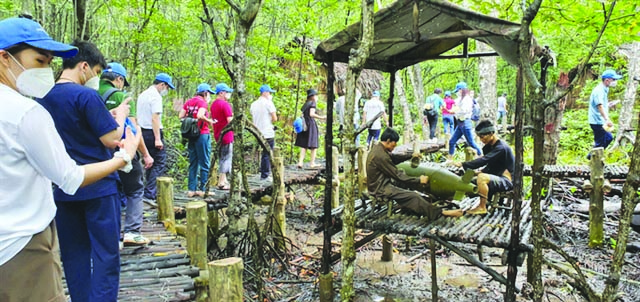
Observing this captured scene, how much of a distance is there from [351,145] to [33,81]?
2.95m

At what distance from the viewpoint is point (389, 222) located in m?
5.84

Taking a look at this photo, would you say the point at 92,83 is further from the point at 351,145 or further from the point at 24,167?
the point at 351,145

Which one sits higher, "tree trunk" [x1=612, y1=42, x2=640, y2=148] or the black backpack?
"tree trunk" [x1=612, y1=42, x2=640, y2=148]

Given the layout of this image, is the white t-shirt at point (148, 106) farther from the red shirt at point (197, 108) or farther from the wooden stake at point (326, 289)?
the wooden stake at point (326, 289)

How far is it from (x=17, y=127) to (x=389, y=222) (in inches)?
188

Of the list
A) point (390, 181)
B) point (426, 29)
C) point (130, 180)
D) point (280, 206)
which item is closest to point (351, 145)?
point (390, 181)

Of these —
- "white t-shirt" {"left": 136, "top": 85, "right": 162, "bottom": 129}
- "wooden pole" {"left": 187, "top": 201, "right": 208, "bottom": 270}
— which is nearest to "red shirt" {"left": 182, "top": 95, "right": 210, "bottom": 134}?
"white t-shirt" {"left": 136, "top": 85, "right": 162, "bottom": 129}

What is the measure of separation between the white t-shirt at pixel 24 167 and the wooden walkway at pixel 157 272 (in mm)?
2016

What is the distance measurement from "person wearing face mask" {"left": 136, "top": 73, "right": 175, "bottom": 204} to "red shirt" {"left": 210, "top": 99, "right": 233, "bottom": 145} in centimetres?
117

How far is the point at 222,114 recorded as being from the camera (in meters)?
7.37

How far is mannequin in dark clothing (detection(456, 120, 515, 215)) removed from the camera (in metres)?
5.91

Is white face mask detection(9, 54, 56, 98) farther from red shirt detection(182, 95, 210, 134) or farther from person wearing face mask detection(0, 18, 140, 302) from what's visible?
red shirt detection(182, 95, 210, 134)

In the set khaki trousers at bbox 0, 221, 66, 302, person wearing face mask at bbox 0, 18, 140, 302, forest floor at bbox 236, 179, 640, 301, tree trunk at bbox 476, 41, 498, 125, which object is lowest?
forest floor at bbox 236, 179, 640, 301

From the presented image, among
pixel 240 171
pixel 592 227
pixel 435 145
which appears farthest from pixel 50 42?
pixel 435 145
